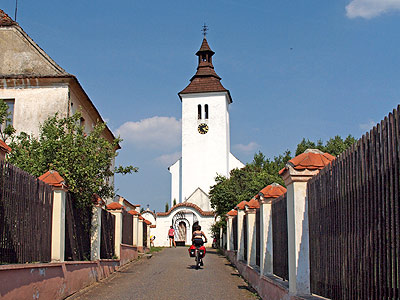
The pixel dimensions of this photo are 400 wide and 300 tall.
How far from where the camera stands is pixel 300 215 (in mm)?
7148

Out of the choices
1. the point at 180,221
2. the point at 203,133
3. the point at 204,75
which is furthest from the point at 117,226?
the point at 204,75

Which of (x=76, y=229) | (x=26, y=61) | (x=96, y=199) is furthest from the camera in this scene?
(x=26, y=61)

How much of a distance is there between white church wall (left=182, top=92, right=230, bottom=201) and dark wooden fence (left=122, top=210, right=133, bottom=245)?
34.5m

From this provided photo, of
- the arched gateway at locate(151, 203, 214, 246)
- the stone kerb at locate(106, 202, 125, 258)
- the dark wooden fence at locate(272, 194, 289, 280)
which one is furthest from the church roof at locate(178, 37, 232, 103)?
the dark wooden fence at locate(272, 194, 289, 280)

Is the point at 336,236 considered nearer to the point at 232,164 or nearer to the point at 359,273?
the point at 359,273

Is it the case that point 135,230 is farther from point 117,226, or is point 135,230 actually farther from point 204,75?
point 204,75

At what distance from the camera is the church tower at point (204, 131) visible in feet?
186

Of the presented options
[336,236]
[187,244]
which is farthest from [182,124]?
[336,236]

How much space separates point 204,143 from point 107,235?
137 feet

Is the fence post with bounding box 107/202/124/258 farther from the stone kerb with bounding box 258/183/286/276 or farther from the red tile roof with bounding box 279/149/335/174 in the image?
the red tile roof with bounding box 279/149/335/174

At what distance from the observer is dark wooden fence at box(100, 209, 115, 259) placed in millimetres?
14743

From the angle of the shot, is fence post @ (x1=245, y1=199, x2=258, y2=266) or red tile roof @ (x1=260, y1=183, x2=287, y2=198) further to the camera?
fence post @ (x1=245, y1=199, x2=258, y2=266)

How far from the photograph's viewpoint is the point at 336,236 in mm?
5617

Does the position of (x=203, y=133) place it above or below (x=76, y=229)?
above
